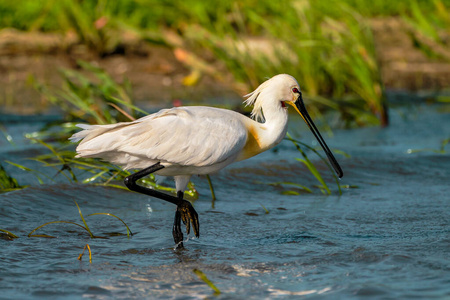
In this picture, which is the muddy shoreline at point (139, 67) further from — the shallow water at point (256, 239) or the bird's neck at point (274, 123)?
the bird's neck at point (274, 123)

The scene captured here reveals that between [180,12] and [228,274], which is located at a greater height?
[180,12]

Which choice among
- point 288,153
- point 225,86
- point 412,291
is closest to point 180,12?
point 225,86

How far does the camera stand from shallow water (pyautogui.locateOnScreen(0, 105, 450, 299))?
4.00m

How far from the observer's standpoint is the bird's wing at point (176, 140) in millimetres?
4598

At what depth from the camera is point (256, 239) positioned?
5.00m

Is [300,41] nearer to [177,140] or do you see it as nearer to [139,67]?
[139,67]

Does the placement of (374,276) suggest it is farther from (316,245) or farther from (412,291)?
(316,245)

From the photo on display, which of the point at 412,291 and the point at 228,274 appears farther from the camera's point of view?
the point at 228,274

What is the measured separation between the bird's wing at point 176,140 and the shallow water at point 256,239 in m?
0.60

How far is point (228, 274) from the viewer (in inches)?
166

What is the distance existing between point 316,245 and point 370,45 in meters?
4.76

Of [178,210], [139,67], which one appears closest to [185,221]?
[178,210]

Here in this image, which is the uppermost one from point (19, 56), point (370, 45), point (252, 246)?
point (19, 56)

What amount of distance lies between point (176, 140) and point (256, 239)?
90 centimetres
